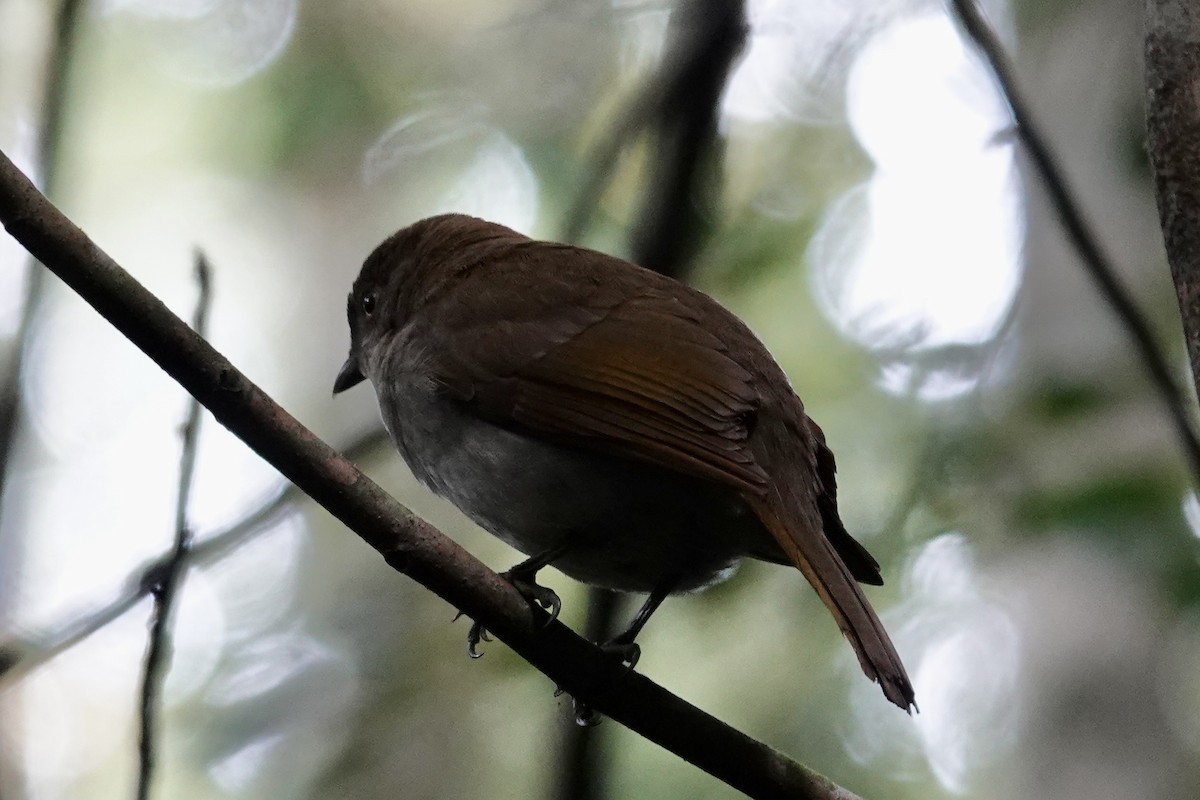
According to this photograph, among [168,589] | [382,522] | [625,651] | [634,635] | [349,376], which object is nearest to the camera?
[382,522]

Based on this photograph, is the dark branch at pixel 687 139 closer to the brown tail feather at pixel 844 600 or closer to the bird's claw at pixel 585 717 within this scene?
the brown tail feather at pixel 844 600

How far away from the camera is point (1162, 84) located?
2820 mm

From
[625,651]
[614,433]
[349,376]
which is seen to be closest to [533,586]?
[625,651]

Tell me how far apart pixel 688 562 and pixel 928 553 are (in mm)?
2152

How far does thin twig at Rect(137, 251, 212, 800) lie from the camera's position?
261 centimetres

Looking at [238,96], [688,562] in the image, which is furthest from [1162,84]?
[238,96]

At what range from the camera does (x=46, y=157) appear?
3355 mm

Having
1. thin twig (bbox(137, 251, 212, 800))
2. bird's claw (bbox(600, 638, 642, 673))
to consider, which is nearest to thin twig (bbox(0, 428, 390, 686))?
thin twig (bbox(137, 251, 212, 800))

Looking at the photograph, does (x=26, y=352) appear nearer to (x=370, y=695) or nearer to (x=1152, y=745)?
(x=370, y=695)

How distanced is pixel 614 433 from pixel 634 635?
0.56m

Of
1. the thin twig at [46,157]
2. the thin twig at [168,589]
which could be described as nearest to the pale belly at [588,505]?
the thin twig at [168,589]

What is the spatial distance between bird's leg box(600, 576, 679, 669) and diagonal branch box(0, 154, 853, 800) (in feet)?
0.44

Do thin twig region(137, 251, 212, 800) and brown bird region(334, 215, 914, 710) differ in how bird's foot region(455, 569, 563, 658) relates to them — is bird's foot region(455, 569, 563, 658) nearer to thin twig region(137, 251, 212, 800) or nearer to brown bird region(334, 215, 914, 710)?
brown bird region(334, 215, 914, 710)

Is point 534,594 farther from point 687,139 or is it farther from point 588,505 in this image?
point 687,139
